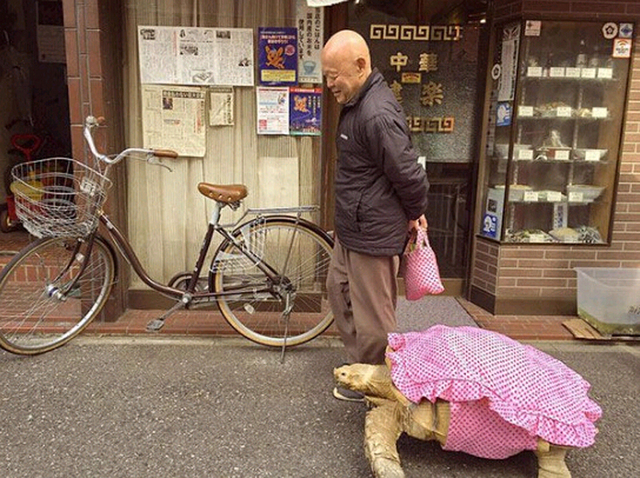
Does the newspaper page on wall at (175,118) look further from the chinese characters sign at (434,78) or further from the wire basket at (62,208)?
the chinese characters sign at (434,78)

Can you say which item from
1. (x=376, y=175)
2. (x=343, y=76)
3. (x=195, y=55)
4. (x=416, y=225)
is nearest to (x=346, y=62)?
(x=343, y=76)

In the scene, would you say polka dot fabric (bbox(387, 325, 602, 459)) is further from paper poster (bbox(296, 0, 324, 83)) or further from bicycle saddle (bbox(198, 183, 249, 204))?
paper poster (bbox(296, 0, 324, 83))

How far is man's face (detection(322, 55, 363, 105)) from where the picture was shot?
2.94 metres

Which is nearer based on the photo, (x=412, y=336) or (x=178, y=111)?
(x=412, y=336)

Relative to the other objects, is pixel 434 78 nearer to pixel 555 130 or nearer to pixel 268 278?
pixel 555 130

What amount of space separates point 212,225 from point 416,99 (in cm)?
222

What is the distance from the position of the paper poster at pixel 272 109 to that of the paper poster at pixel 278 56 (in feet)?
0.23

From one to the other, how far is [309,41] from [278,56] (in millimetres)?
273

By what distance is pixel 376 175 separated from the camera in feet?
9.85

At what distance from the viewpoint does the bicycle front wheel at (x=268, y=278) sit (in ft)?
13.0

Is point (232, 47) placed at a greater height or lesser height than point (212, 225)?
greater

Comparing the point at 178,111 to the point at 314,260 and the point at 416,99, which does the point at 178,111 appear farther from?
the point at 416,99

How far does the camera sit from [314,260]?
434 centimetres

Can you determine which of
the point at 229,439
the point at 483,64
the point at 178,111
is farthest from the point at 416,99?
the point at 229,439
